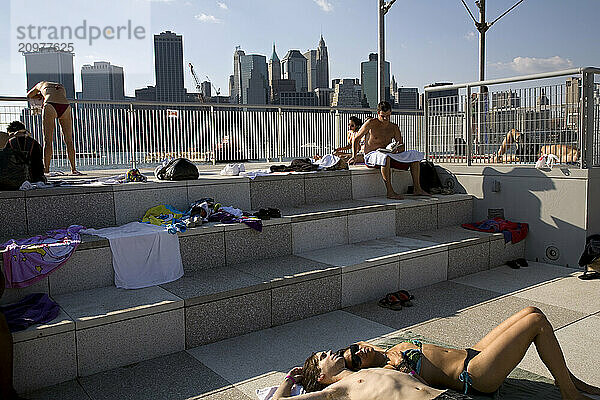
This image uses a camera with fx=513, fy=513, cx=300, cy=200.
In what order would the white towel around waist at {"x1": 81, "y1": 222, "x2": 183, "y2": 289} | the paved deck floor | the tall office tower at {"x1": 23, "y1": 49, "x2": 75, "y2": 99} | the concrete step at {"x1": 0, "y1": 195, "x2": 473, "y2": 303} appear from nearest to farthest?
1. the paved deck floor
2. the concrete step at {"x1": 0, "y1": 195, "x2": 473, "y2": 303}
3. the white towel around waist at {"x1": 81, "y1": 222, "x2": 183, "y2": 289}
4. the tall office tower at {"x1": 23, "y1": 49, "x2": 75, "y2": 99}

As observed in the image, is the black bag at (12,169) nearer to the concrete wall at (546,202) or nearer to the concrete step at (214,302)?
the concrete step at (214,302)

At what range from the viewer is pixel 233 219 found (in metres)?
6.10

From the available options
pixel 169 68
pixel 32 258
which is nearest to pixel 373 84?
pixel 32 258

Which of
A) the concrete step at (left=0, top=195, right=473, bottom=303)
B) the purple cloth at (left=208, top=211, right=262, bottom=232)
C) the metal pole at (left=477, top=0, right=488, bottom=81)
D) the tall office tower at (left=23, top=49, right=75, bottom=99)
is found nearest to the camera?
the concrete step at (left=0, top=195, right=473, bottom=303)

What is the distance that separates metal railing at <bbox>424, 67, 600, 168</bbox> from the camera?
7.44 meters

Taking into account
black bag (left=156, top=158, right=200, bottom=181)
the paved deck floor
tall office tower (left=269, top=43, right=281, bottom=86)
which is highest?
tall office tower (left=269, top=43, right=281, bottom=86)

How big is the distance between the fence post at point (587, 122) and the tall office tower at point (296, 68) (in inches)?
1797

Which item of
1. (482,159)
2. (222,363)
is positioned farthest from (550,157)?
(222,363)

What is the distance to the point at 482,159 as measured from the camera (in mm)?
9023

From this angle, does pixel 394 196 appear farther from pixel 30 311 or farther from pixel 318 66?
pixel 318 66

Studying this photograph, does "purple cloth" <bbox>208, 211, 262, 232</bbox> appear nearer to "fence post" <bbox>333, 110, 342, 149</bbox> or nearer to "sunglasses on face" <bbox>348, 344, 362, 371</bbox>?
"sunglasses on face" <bbox>348, 344, 362, 371</bbox>

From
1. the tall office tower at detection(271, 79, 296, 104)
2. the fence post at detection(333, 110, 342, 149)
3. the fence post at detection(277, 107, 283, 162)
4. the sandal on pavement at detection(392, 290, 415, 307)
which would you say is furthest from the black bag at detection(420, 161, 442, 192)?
the tall office tower at detection(271, 79, 296, 104)

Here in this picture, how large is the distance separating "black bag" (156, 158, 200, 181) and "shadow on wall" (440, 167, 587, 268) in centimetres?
484

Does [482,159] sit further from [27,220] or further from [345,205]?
[27,220]
